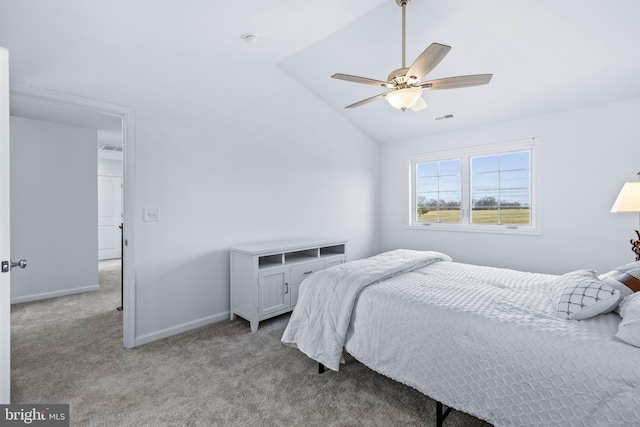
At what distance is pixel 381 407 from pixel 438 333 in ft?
1.97

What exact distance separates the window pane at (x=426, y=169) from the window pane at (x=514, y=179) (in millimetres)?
889

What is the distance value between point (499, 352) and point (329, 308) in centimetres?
101

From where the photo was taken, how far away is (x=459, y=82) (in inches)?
77.3

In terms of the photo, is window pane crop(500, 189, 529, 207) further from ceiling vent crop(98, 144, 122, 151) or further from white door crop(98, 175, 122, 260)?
white door crop(98, 175, 122, 260)

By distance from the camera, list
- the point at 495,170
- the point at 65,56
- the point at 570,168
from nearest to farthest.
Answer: the point at 65,56 < the point at 570,168 < the point at 495,170

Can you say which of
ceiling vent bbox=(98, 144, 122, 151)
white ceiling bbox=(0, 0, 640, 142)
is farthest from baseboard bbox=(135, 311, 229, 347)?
ceiling vent bbox=(98, 144, 122, 151)

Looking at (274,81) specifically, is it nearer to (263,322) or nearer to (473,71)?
(473,71)

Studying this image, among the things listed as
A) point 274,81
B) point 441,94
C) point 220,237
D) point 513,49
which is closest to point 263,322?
point 220,237

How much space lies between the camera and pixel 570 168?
10.9ft

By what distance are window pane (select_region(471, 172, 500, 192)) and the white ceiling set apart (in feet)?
2.80

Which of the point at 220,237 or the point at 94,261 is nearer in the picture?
the point at 220,237

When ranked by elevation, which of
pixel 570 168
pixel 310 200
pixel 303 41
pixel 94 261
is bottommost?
pixel 94 261

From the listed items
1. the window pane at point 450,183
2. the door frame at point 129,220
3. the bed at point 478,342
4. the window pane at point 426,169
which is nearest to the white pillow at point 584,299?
the bed at point 478,342

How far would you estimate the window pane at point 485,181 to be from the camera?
13.1ft
